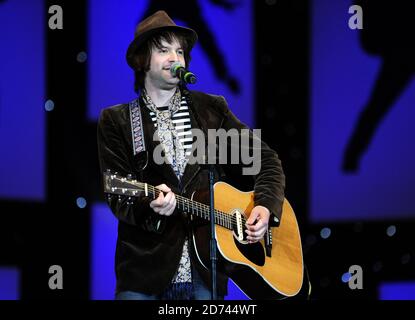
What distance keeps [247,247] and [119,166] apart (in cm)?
79

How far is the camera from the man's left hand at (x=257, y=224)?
3559mm

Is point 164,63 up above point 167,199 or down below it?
above

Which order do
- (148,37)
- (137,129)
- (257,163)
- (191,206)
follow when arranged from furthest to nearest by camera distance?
(257,163) < (148,37) < (137,129) < (191,206)

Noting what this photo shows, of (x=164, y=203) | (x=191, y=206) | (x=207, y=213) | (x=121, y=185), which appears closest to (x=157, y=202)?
(x=164, y=203)

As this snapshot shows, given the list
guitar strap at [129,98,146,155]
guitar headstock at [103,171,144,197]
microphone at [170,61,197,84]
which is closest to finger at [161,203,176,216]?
guitar headstock at [103,171,144,197]

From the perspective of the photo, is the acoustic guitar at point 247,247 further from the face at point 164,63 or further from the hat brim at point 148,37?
the hat brim at point 148,37

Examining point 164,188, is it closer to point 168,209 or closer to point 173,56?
point 168,209

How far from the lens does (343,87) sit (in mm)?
4828

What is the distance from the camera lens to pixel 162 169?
3.34 m

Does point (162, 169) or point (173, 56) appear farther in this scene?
point (173, 56)

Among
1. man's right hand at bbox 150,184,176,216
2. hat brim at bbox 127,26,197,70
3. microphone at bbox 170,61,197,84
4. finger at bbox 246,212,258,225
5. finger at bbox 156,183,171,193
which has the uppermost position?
hat brim at bbox 127,26,197,70

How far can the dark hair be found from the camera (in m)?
3.55

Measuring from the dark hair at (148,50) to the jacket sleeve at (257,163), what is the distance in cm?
35

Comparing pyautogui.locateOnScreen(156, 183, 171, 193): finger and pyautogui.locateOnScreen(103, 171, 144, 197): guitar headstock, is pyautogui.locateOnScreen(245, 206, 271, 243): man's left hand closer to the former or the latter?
pyautogui.locateOnScreen(156, 183, 171, 193): finger
